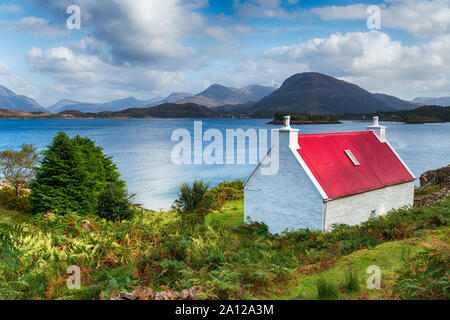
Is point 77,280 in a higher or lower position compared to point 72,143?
lower

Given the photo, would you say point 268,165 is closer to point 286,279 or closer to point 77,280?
point 286,279

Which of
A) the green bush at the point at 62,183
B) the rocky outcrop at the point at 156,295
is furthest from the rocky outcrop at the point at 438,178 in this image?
the green bush at the point at 62,183

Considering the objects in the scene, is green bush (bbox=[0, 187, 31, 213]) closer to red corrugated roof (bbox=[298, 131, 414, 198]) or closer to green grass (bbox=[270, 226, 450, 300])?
red corrugated roof (bbox=[298, 131, 414, 198])

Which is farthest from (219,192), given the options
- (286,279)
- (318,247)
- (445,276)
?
(445,276)

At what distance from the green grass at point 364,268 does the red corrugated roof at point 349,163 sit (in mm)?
5206

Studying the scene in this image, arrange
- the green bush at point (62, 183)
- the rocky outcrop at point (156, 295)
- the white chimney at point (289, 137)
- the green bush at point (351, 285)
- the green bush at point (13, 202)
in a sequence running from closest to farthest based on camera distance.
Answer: the rocky outcrop at point (156, 295) < the green bush at point (351, 285) < the white chimney at point (289, 137) < the green bush at point (62, 183) < the green bush at point (13, 202)

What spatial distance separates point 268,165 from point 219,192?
1600cm

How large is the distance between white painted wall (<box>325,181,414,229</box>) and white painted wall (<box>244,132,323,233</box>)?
95 cm

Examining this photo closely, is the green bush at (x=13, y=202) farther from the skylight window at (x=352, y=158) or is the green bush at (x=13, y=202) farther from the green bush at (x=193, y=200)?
the skylight window at (x=352, y=158)

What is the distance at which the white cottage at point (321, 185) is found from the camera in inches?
660

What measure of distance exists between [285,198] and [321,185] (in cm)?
225
